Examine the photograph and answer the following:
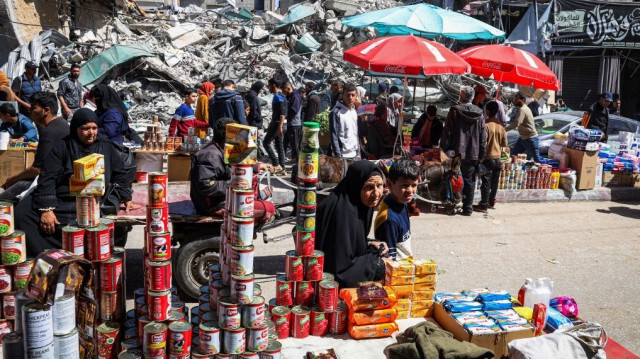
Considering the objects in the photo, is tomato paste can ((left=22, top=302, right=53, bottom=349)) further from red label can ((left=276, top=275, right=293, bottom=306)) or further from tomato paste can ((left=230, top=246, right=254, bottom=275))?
red label can ((left=276, top=275, right=293, bottom=306))

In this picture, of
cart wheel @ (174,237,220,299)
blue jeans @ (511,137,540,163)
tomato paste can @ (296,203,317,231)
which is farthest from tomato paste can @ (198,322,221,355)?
blue jeans @ (511,137,540,163)

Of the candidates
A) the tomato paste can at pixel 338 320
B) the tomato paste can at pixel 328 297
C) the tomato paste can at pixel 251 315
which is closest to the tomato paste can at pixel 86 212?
the tomato paste can at pixel 251 315

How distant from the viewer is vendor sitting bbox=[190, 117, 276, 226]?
5.33 metres

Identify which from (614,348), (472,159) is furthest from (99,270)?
(472,159)

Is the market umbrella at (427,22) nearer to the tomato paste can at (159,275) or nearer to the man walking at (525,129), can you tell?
the man walking at (525,129)

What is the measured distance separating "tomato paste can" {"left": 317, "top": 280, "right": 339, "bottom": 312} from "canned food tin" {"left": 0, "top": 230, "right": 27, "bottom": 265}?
211cm

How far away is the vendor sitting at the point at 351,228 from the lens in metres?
4.12

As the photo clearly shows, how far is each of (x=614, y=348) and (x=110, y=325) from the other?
3290mm

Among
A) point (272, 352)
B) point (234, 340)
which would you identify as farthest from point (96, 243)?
point (272, 352)

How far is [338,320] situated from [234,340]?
754mm

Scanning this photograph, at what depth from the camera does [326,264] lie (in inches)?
163

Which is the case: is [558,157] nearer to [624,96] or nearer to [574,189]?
[574,189]

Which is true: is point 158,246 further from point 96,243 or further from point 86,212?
point 86,212

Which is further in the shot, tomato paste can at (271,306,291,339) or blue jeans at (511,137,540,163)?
blue jeans at (511,137,540,163)
